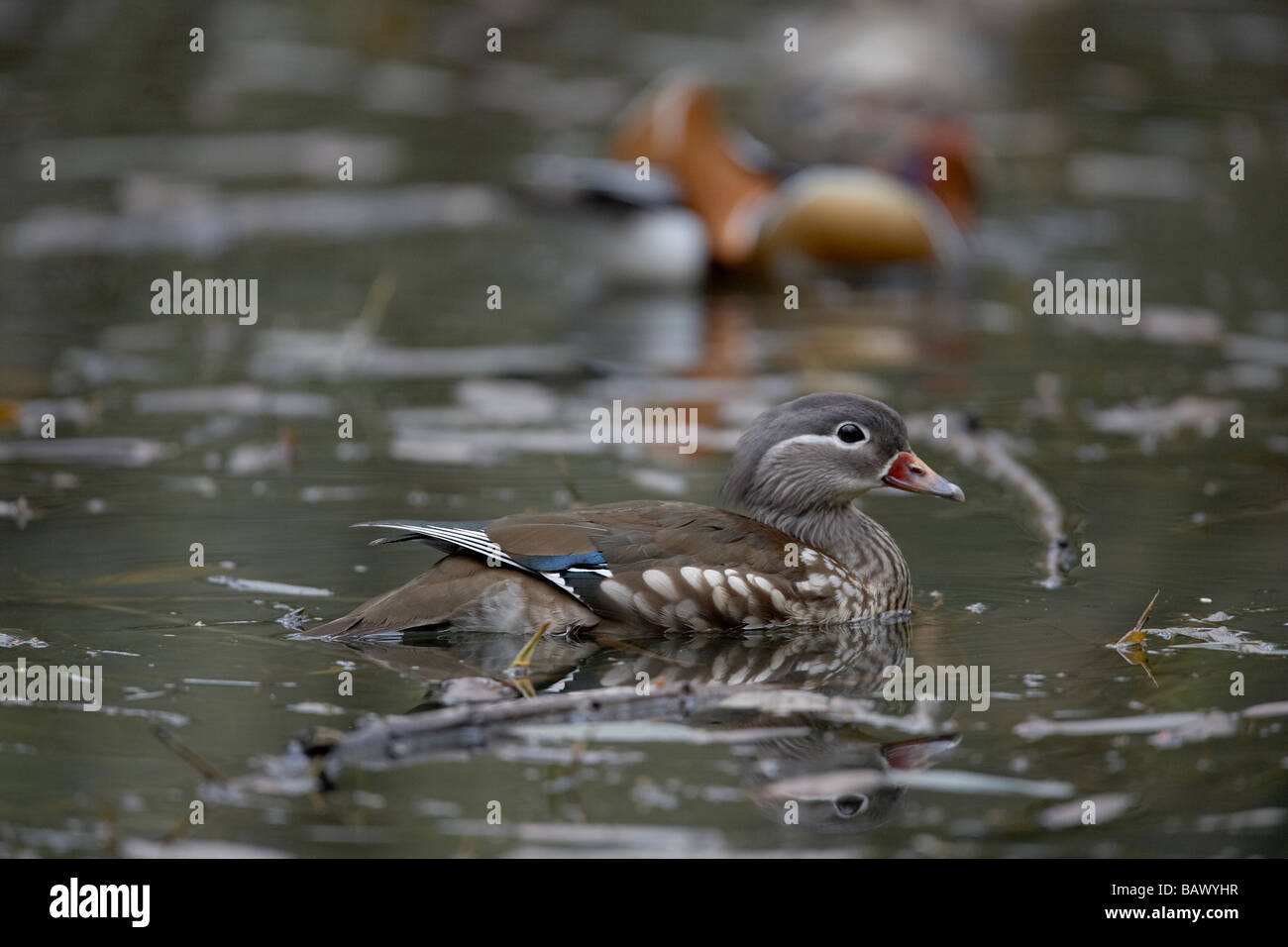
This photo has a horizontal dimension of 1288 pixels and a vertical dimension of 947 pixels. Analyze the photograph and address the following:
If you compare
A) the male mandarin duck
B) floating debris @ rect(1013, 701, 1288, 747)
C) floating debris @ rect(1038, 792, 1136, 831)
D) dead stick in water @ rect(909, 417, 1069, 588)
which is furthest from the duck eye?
the male mandarin duck

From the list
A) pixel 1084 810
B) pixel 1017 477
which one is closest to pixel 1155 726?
pixel 1084 810

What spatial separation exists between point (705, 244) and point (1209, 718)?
8401 millimetres

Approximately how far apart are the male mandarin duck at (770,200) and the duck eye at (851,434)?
6.46 metres

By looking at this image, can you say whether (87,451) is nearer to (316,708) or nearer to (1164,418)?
(316,708)

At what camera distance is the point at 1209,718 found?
598cm

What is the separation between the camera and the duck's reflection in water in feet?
18.1

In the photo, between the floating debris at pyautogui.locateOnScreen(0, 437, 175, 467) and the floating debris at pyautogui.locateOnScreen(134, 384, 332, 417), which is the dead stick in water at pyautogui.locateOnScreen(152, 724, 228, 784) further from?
the floating debris at pyautogui.locateOnScreen(134, 384, 332, 417)

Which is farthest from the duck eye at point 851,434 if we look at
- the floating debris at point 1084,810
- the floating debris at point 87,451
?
the floating debris at point 87,451

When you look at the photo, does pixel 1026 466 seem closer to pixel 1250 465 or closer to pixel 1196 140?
pixel 1250 465

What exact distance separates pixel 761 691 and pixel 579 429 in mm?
4270

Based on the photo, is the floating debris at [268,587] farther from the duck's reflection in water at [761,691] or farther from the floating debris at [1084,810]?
the floating debris at [1084,810]

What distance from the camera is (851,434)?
7.58m

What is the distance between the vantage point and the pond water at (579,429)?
5.49 m


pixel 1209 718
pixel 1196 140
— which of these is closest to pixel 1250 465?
pixel 1209 718
